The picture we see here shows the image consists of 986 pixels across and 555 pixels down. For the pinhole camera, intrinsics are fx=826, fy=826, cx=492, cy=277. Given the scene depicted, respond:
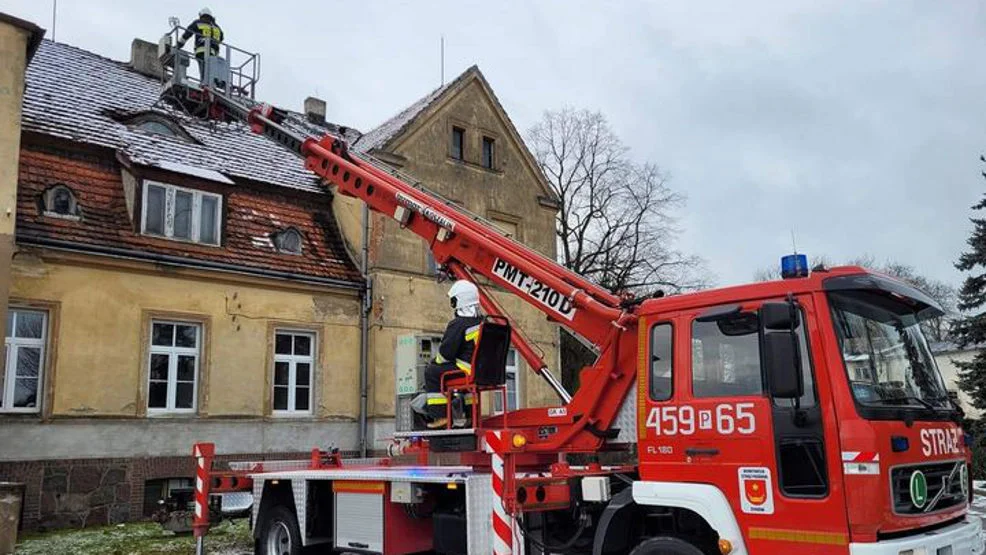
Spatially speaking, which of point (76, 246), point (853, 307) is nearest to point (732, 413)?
point (853, 307)

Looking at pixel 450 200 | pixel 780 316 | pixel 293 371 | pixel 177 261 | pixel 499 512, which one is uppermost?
pixel 450 200

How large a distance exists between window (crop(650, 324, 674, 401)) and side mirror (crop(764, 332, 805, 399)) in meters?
1.01

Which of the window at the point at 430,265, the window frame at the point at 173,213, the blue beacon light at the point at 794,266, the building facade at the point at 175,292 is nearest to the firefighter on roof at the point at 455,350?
the blue beacon light at the point at 794,266

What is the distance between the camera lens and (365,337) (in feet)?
59.7

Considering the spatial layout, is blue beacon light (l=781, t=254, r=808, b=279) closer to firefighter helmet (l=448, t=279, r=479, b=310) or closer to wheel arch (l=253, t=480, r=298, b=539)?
firefighter helmet (l=448, t=279, r=479, b=310)

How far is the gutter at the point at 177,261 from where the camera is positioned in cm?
1388

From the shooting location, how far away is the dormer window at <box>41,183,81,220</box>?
14.4 m

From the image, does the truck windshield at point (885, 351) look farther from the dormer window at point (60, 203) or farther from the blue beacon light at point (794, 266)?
the dormer window at point (60, 203)

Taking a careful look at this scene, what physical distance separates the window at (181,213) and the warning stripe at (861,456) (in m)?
13.7

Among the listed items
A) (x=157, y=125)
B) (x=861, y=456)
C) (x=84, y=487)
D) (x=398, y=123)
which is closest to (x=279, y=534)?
(x=84, y=487)

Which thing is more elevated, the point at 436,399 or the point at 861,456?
the point at 436,399

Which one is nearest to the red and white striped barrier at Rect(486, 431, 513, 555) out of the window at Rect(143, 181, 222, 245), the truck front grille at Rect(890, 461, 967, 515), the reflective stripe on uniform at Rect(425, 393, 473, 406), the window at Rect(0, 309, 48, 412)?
the reflective stripe on uniform at Rect(425, 393, 473, 406)

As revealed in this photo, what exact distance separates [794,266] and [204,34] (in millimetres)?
12072

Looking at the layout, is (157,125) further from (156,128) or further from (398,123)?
(398,123)
